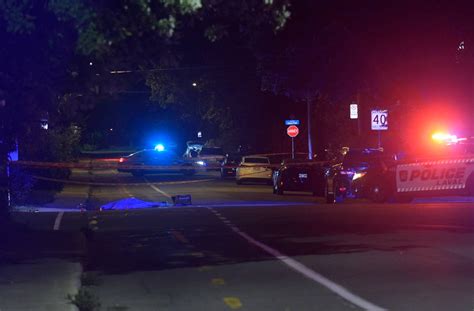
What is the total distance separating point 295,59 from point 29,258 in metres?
12.0

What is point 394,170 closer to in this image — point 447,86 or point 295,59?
point 447,86

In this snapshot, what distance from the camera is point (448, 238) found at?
47.4ft

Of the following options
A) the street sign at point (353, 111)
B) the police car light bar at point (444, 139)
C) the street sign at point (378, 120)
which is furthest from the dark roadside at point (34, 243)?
the street sign at point (353, 111)

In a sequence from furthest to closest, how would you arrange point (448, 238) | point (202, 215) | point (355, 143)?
point (355, 143) → point (202, 215) → point (448, 238)

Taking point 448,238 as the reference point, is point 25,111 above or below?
above

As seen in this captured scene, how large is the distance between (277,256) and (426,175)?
11332mm

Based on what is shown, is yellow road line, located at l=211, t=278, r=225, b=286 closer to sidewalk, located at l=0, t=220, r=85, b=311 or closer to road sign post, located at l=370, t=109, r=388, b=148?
sidewalk, located at l=0, t=220, r=85, b=311

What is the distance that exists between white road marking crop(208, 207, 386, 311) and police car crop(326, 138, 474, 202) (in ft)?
31.1

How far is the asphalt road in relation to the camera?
958 cm

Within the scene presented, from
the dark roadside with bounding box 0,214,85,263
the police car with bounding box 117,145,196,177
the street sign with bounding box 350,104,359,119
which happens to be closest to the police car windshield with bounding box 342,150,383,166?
the dark roadside with bounding box 0,214,85,263

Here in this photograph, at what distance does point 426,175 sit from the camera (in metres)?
23.0

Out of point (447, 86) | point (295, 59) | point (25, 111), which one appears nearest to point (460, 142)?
point (447, 86)

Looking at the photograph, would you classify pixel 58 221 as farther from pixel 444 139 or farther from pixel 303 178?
pixel 444 139

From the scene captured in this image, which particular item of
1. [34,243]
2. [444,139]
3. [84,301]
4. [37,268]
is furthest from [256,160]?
[84,301]
